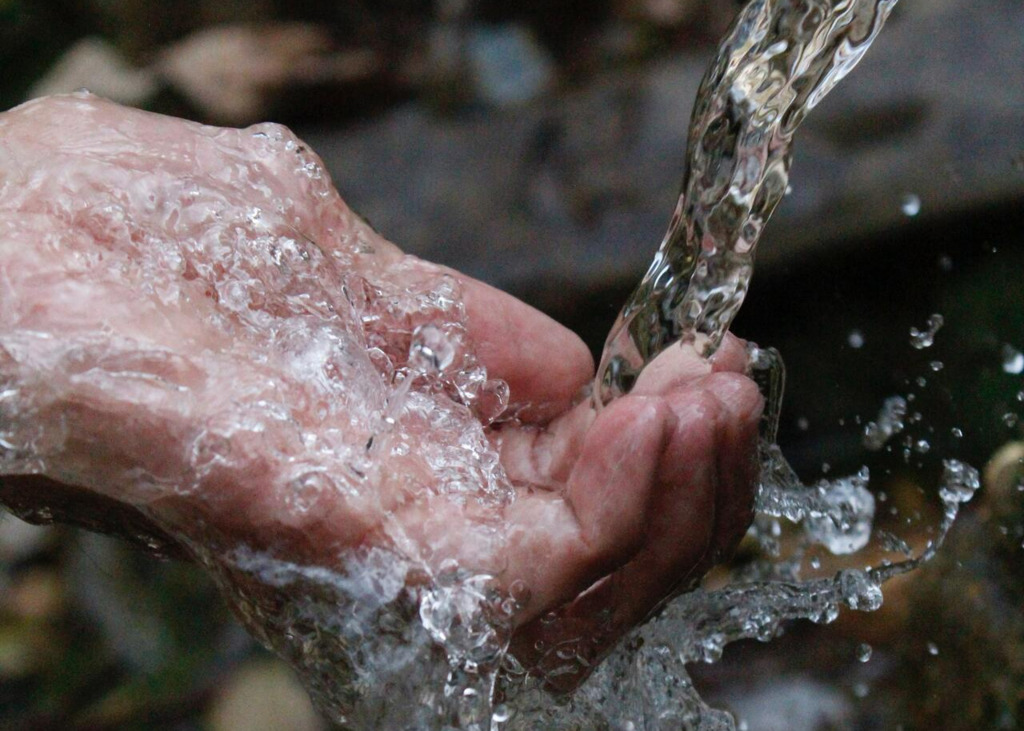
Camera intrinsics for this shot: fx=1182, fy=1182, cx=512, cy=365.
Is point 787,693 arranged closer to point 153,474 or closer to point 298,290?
point 298,290

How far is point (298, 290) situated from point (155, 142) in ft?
0.99

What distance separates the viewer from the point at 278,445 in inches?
49.9

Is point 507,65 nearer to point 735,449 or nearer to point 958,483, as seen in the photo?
point 958,483

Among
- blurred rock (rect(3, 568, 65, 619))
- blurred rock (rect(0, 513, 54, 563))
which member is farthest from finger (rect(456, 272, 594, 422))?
blurred rock (rect(0, 513, 54, 563))

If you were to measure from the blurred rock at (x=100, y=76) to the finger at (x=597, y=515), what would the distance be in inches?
149

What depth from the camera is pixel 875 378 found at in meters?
3.15

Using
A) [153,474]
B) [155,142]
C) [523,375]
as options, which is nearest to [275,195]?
[155,142]

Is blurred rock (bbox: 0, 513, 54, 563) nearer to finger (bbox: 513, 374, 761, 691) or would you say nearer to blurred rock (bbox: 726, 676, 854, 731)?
blurred rock (bbox: 726, 676, 854, 731)

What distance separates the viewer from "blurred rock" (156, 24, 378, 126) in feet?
14.5

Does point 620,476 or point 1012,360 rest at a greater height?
point 620,476

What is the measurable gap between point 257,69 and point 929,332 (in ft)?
8.87

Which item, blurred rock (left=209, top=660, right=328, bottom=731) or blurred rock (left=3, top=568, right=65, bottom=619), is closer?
blurred rock (left=209, top=660, right=328, bottom=731)

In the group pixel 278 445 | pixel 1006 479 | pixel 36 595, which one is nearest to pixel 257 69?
pixel 36 595

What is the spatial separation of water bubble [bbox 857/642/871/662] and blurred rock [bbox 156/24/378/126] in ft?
8.77
